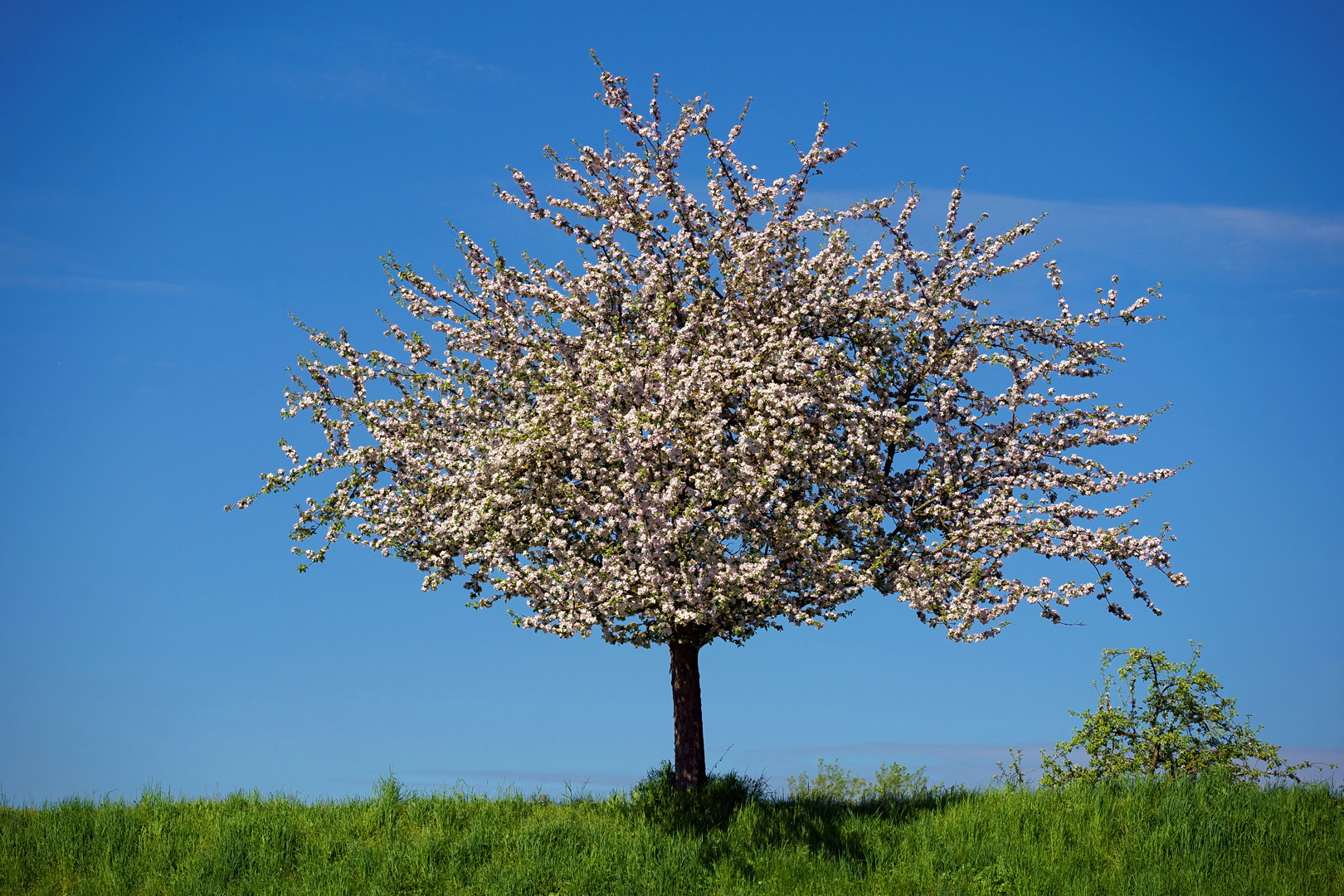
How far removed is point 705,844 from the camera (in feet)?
52.6

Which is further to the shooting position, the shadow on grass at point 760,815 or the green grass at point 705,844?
the shadow on grass at point 760,815

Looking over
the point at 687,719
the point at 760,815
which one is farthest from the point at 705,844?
the point at 687,719

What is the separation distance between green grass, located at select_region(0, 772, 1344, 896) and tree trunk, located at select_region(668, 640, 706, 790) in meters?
0.43

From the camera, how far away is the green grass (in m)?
15.1

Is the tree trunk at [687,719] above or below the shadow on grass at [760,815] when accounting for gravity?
above

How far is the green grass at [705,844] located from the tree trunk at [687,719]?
1.40 ft

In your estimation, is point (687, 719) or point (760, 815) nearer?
point (760, 815)

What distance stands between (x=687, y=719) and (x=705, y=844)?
8.04 feet

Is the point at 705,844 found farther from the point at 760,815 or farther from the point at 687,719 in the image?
the point at 687,719

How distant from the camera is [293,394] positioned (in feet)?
62.1

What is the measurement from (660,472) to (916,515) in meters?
4.60

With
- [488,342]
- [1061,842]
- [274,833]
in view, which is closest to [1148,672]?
[1061,842]

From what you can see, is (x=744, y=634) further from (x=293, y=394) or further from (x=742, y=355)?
(x=293, y=394)

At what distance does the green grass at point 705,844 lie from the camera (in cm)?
1514
